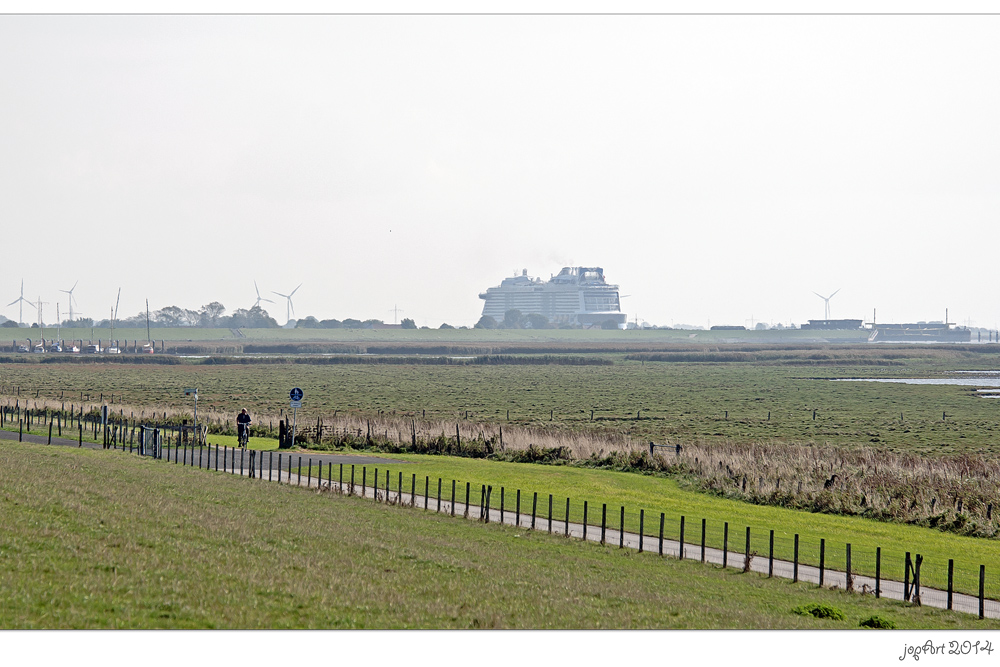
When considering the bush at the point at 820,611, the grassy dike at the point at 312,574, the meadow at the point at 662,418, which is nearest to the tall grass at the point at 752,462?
the meadow at the point at 662,418

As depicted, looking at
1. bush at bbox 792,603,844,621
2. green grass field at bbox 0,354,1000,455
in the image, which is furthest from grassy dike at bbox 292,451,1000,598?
green grass field at bbox 0,354,1000,455

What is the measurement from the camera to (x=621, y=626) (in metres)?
14.7

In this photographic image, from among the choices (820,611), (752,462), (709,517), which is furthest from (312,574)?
(752,462)

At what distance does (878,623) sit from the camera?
16672mm

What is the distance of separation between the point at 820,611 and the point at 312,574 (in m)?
8.81

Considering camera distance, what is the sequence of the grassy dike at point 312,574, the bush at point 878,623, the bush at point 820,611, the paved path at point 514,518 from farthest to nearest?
the paved path at point 514,518 < the bush at point 820,611 < the bush at point 878,623 < the grassy dike at point 312,574

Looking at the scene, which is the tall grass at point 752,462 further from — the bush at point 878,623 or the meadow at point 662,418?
the bush at point 878,623

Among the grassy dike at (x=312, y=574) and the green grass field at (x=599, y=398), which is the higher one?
the grassy dike at (x=312, y=574)

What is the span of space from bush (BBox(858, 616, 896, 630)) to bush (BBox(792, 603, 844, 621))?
0.44 meters

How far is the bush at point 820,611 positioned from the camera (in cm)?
1728

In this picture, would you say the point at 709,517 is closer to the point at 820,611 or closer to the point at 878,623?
the point at 820,611

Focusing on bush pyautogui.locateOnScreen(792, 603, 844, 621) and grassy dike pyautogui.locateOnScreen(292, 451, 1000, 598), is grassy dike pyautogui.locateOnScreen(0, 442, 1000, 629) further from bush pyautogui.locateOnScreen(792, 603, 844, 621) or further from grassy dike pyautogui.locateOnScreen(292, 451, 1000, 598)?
grassy dike pyautogui.locateOnScreen(292, 451, 1000, 598)

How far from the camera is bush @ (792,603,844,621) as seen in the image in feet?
56.7

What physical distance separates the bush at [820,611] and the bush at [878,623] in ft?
1.43
